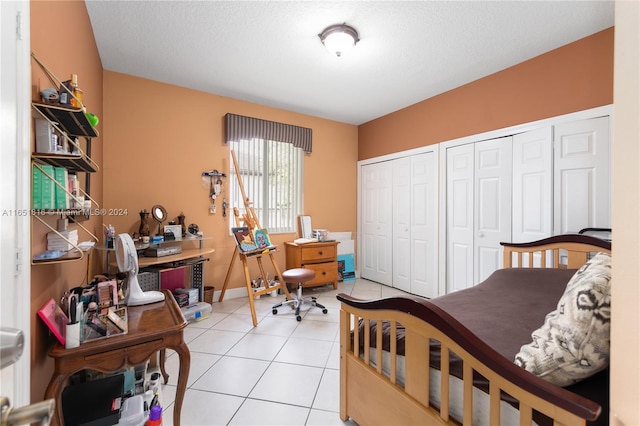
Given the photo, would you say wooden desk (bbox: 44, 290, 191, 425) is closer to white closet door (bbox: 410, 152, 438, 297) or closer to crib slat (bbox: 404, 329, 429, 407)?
crib slat (bbox: 404, 329, 429, 407)

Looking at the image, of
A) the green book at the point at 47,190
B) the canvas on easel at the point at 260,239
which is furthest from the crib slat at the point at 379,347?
the canvas on easel at the point at 260,239

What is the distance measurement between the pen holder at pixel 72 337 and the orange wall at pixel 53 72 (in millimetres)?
86

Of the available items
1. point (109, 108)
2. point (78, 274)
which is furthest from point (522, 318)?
point (109, 108)

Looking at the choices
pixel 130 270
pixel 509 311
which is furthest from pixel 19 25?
pixel 509 311

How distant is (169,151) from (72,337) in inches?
104

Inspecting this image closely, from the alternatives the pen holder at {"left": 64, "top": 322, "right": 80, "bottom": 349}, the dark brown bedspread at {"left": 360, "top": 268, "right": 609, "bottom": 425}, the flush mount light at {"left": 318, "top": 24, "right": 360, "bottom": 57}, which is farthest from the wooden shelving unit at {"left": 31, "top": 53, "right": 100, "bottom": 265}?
the flush mount light at {"left": 318, "top": 24, "right": 360, "bottom": 57}

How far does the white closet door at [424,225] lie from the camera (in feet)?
12.0

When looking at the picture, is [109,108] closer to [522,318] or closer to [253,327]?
[253,327]

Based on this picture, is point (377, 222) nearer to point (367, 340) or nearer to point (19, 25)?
point (367, 340)

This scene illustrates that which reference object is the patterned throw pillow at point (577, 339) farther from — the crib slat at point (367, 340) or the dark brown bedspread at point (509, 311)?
the crib slat at point (367, 340)

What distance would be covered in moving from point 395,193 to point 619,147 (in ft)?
12.4

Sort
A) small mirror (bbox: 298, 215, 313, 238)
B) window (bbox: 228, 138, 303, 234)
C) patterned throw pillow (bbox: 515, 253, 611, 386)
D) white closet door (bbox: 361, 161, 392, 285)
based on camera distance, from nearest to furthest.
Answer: patterned throw pillow (bbox: 515, 253, 611, 386) → window (bbox: 228, 138, 303, 234) → small mirror (bbox: 298, 215, 313, 238) → white closet door (bbox: 361, 161, 392, 285)

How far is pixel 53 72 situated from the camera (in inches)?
53.0

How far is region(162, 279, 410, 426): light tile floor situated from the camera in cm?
166
